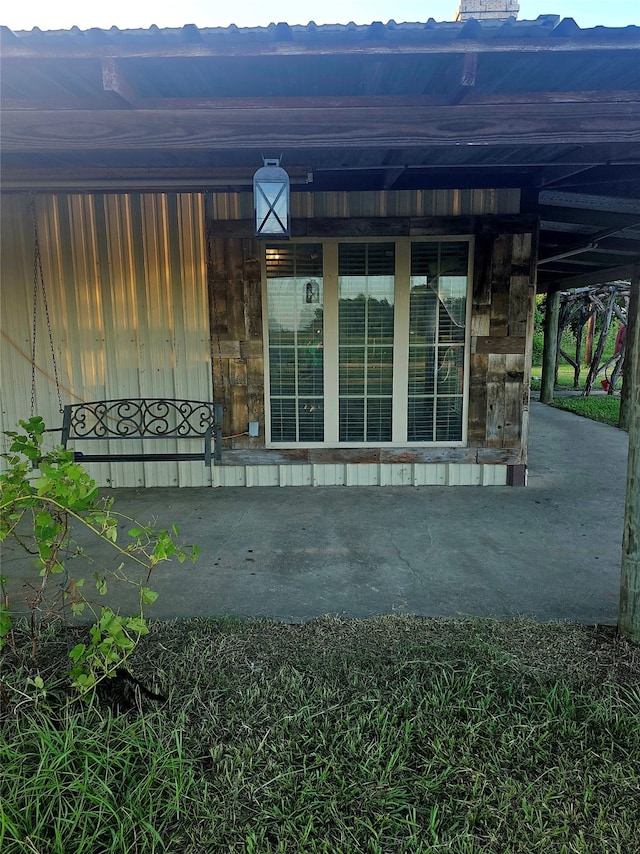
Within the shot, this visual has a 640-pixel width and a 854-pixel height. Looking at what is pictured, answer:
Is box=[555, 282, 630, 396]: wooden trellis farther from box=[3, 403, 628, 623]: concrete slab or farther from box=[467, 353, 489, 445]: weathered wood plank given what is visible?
box=[467, 353, 489, 445]: weathered wood plank

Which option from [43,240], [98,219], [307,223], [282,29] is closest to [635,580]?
[282,29]

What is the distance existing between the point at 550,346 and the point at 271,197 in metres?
9.17

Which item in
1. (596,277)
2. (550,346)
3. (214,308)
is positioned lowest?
(550,346)

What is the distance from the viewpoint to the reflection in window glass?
455 cm

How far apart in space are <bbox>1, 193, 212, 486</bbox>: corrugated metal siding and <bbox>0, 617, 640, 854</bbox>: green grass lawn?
2889 mm

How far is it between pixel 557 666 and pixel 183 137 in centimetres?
270

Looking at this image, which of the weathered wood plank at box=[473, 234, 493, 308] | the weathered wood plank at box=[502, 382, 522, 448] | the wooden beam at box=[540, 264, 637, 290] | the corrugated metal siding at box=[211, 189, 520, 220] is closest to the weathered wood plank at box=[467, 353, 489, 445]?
the weathered wood plank at box=[502, 382, 522, 448]

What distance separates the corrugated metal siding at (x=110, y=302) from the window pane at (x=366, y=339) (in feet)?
4.02

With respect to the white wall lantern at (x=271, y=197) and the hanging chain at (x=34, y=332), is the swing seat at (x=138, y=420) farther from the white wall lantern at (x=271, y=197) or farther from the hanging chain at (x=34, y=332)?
the white wall lantern at (x=271, y=197)

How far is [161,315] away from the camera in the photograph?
15.3 feet

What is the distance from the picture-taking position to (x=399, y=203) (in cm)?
444

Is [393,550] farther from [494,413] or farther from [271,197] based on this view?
[271,197]

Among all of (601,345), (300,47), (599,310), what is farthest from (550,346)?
(300,47)

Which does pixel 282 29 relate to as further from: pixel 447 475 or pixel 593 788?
pixel 447 475
